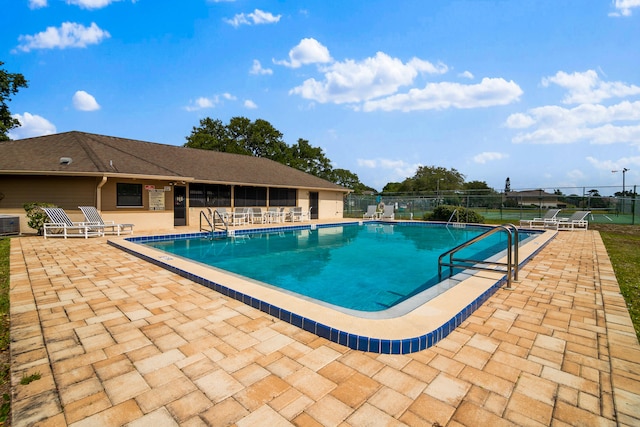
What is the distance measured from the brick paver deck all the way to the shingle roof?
806 centimetres

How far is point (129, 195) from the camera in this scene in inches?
446

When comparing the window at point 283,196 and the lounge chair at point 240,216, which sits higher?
the window at point 283,196

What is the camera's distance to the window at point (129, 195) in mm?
11107

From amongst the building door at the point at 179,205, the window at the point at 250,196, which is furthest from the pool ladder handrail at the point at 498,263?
the window at the point at 250,196

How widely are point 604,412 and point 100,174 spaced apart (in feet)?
39.9

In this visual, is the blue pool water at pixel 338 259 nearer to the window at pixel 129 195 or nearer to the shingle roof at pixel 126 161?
the window at pixel 129 195

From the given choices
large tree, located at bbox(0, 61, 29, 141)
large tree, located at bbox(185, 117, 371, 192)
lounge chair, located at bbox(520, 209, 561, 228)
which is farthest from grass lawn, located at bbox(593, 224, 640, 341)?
large tree, located at bbox(0, 61, 29, 141)

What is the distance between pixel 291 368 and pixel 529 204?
66.6 ft

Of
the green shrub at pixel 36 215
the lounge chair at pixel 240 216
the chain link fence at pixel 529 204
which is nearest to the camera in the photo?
the green shrub at pixel 36 215

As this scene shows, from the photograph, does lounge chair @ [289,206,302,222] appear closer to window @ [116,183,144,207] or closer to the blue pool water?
the blue pool water

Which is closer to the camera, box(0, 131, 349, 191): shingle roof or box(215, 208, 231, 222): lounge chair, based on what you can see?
box(0, 131, 349, 191): shingle roof

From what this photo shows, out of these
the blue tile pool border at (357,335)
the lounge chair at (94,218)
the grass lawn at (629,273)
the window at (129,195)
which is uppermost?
the window at (129,195)

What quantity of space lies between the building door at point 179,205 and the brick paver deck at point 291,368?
940 cm

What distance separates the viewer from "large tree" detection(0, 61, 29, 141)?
2114 centimetres
